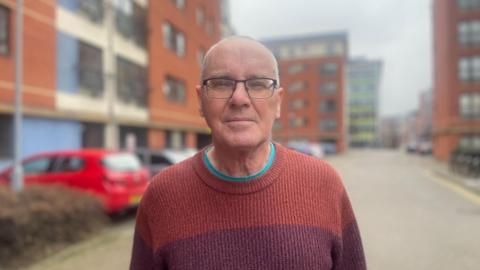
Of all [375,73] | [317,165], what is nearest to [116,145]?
[317,165]

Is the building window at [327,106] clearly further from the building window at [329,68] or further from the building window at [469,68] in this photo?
the building window at [469,68]

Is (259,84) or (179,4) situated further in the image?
(179,4)

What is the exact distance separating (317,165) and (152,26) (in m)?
21.0

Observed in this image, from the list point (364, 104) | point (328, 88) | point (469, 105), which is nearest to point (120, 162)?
point (469, 105)

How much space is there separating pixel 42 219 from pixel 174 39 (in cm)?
1994

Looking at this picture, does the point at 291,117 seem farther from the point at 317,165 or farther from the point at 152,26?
the point at 317,165

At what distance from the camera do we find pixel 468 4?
3228 centimetres

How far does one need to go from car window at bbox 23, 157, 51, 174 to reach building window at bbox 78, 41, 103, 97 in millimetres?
6910

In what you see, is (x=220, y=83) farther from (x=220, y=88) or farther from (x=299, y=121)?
(x=299, y=121)

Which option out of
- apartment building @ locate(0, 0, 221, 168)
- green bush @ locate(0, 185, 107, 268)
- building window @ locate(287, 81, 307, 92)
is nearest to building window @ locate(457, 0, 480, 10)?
apartment building @ locate(0, 0, 221, 168)

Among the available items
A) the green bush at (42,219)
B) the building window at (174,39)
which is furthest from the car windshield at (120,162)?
the building window at (174,39)

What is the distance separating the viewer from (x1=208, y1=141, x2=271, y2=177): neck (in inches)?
59.5

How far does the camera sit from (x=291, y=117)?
211 feet

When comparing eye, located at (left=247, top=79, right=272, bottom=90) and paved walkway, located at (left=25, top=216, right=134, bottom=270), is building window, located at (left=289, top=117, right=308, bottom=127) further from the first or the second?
eye, located at (left=247, top=79, right=272, bottom=90)
